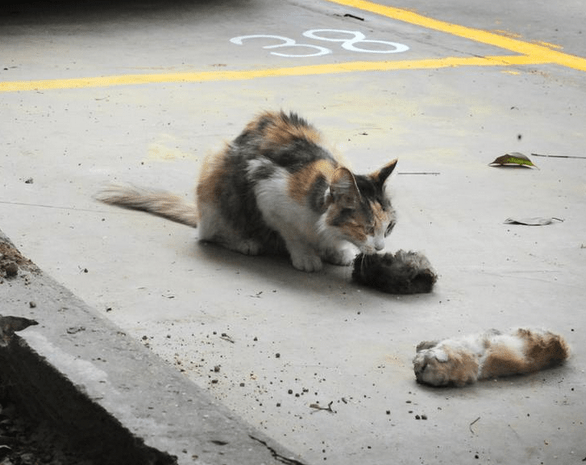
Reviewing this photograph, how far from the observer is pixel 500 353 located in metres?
4.08

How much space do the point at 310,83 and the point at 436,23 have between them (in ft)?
10.6

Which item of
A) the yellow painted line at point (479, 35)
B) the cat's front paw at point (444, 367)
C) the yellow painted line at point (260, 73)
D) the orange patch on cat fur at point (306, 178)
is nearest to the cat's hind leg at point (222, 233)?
the orange patch on cat fur at point (306, 178)

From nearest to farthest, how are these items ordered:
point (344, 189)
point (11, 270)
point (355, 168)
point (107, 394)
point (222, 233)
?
1. point (107, 394)
2. point (11, 270)
3. point (344, 189)
4. point (222, 233)
5. point (355, 168)

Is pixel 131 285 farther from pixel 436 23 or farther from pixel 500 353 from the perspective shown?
pixel 436 23

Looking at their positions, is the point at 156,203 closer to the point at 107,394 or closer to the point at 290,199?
the point at 290,199

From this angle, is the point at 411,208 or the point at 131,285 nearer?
the point at 131,285

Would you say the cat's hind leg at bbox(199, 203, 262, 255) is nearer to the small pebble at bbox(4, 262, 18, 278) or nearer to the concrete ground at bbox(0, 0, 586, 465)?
the concrete ground at bbox(0, 0, 586, 465)

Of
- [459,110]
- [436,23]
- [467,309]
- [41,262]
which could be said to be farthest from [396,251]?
[436,23]

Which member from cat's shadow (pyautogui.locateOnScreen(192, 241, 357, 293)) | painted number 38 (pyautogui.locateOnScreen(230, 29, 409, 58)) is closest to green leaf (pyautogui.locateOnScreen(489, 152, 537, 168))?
cat's shadow (pyautogui.locateOnScreen(192, 241, 357, 293))

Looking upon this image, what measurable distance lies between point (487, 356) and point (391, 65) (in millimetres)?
5846

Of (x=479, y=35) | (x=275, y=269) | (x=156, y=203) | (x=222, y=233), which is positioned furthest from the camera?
(x=479, y=35)

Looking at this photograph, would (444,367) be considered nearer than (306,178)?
Yes

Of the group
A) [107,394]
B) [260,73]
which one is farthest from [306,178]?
[260,73]

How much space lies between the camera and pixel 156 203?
230 inches
